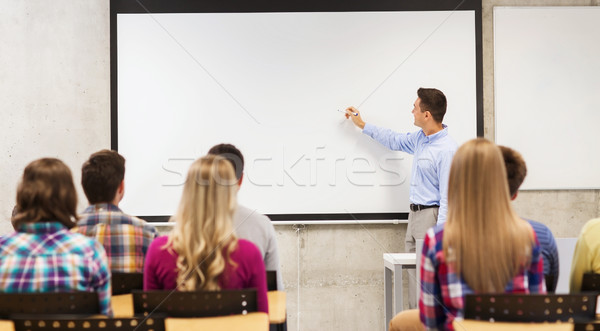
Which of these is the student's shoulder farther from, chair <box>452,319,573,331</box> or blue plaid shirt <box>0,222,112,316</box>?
chair <box>452,319,573,331</box>

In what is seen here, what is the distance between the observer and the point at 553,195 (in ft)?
14.5

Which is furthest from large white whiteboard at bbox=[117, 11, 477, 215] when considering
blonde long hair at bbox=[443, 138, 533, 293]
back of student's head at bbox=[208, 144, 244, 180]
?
blonde long hair at bbox=[443, 138, 533, 293]

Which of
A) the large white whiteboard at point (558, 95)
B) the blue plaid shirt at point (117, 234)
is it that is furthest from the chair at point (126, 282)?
the large white whiteboard at point (558, 95)

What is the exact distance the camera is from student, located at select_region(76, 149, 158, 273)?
2381 mm

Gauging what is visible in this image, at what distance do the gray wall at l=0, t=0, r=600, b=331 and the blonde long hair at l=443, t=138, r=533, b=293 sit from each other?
103 inches

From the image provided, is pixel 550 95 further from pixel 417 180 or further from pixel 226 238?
pixel 226 238

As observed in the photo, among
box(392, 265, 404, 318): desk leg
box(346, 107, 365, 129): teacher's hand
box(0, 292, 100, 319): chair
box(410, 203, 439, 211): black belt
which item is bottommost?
box(392, 265, 404, 318): desk leg

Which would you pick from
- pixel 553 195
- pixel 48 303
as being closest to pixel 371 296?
pixel 553 195

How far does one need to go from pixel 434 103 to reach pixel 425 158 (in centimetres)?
43

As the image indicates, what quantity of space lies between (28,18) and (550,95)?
426 cm

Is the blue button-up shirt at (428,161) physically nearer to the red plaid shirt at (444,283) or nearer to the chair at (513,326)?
the red plaid shirt at (444,283)

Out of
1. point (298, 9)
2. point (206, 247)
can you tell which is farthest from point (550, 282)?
point (298, 9)

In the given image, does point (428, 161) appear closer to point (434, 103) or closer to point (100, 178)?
point (434, 103)

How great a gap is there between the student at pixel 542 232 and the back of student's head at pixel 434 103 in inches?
78.3
